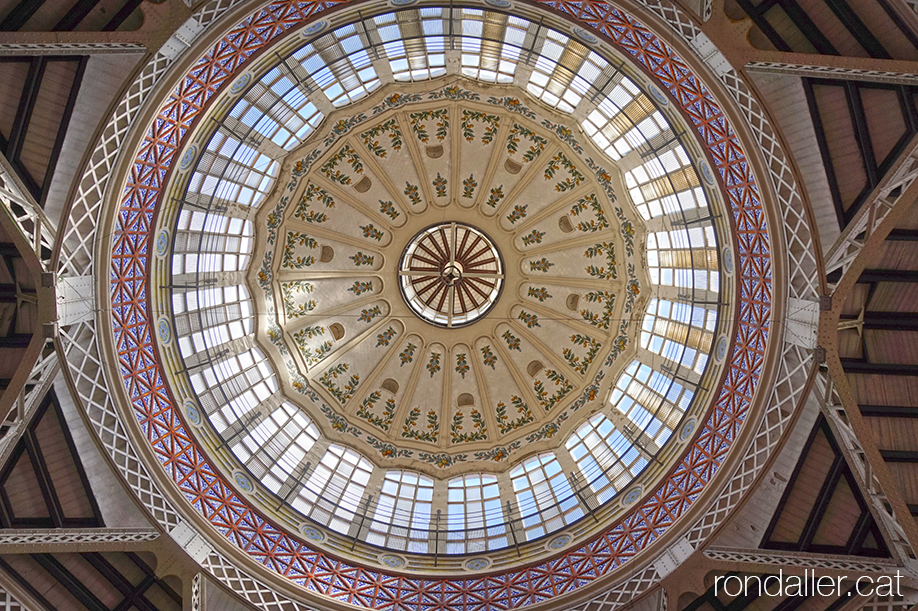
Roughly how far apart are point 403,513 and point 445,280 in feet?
31.1

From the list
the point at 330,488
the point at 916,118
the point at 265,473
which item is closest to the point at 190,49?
the point at 265,473

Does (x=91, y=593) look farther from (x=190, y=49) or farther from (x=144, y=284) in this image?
(x=190, y=49)

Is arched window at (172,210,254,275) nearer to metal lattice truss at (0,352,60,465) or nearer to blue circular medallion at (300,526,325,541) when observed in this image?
metal lattice truss at (0,352,60,465)

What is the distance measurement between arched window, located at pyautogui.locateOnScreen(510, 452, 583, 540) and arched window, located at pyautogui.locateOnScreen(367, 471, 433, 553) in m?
3.36

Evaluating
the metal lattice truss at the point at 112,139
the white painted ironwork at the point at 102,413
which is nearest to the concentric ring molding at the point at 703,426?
the white painted ironwork at the point at 102,413

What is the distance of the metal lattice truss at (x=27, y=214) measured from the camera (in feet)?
45.6

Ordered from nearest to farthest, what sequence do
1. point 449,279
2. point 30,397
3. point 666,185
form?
point 30,397
point 666,185
point 449,279

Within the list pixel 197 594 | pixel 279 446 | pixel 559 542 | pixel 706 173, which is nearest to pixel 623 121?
pixel 706 173

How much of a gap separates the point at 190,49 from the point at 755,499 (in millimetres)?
18739

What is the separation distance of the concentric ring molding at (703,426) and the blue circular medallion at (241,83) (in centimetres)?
284

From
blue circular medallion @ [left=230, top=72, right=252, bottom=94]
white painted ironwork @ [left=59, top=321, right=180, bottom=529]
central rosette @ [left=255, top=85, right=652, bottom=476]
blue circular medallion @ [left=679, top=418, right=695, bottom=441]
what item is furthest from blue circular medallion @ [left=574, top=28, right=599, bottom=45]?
white painted ironwork @ [left=59, top=321, right=180, bottom=529]

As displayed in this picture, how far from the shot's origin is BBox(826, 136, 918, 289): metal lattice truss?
1368 cm

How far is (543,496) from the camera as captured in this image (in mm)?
22469

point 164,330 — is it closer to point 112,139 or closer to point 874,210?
point 112,139
